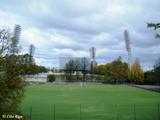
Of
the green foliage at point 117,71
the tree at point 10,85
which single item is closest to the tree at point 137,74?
the green foliage at point 117,71

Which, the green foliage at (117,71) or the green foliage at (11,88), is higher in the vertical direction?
the green foliage at (117,71)

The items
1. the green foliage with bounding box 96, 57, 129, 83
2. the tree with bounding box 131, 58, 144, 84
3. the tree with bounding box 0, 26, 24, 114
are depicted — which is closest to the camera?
the tree with bounding box 0, 26, 24, 114

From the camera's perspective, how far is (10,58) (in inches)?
873

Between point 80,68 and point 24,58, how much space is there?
152833 millimetres

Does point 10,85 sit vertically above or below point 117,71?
below

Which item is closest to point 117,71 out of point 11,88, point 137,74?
point 137,74

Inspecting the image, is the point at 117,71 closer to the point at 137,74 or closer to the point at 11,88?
the point at 137,74

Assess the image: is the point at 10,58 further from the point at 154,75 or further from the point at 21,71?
the point at 154,75

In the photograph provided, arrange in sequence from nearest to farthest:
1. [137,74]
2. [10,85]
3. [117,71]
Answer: [10,85], [137,74], [117,71]

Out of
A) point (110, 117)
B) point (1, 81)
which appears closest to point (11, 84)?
point (1, 81)

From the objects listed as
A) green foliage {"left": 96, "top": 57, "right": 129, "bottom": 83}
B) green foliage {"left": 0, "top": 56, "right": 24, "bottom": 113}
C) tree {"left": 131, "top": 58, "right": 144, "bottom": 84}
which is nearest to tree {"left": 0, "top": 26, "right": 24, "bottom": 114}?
green foliage {"left": 0, "top": 56, "right": 24, "bottom": 113}

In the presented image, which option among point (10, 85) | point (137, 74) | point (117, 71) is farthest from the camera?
point (117, 71)

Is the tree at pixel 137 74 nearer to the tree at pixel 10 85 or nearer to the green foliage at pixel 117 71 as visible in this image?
the green foliage at pixel 117 71

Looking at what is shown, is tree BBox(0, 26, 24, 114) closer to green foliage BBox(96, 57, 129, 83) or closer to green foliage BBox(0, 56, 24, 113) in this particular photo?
green foliage BBox(0, 56, 24, 113)
